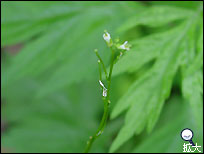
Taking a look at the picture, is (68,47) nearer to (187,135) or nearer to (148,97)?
(148,97)

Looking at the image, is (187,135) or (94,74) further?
(94,74)

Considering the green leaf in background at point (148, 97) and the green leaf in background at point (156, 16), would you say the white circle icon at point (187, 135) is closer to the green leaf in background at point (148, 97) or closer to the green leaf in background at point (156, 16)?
the green leaf in background at point (148, 97)

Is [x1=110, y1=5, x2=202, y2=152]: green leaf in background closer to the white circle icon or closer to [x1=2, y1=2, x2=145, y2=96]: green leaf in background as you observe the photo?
the white circle icon

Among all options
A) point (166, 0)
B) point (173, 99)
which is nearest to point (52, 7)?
point (166, 0)

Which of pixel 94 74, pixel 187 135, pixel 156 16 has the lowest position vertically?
pixel 187 135

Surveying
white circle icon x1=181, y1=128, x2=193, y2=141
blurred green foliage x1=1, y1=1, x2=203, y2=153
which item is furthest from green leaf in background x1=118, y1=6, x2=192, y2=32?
white circle icon x1=181, y1=128, x2=193, y2=141

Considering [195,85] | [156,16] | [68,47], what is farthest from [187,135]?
[68,47]

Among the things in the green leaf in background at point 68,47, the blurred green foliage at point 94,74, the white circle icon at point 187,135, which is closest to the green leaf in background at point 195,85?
the blurred green foliage at point 94,74

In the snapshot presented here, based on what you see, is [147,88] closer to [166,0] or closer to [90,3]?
[90,3]
